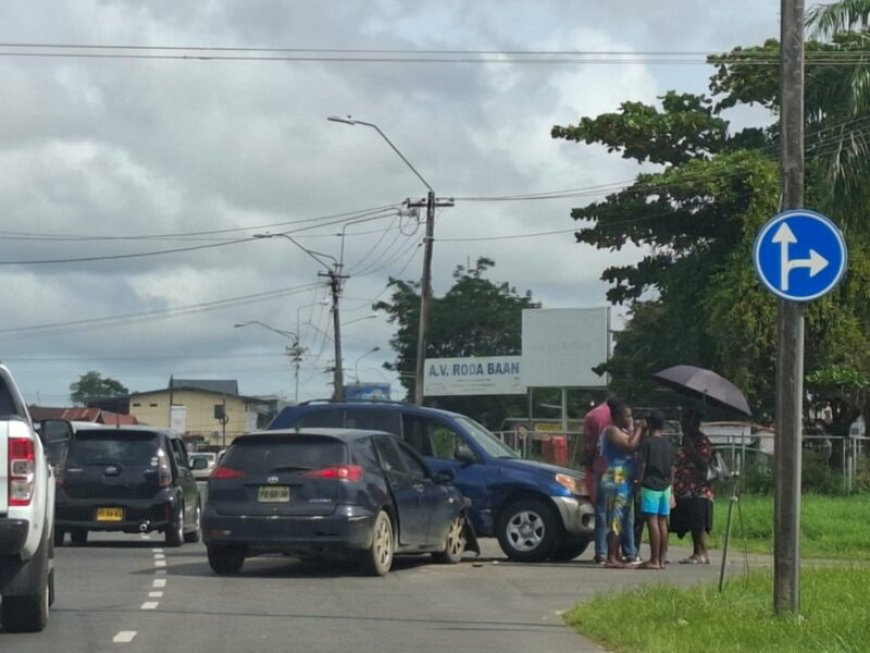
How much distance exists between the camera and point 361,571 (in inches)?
646

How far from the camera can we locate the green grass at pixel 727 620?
10.3 meters

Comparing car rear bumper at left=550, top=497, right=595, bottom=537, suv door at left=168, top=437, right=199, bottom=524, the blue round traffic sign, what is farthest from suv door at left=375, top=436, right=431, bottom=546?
the blue round traffic sign

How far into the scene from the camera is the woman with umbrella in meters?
18.0

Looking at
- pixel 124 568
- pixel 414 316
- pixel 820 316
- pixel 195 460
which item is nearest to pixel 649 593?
pixel 124 568

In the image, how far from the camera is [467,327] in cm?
9075

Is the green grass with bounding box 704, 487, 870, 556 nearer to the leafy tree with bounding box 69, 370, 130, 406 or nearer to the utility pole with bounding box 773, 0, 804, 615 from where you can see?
the utility pole with bounding box 773, 0, 804, 615

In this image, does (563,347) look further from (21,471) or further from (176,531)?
(21,471)

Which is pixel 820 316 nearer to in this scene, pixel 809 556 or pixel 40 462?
pixel 809 556

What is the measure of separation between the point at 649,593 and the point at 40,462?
5.07 meters

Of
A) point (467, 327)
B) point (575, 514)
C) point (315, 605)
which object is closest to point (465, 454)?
point (575, 514)

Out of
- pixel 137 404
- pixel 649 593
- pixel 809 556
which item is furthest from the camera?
pixel 137 404

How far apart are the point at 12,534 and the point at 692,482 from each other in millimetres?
9598

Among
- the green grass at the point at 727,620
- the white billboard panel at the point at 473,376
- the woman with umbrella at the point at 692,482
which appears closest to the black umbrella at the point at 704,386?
the woman with umbrella at the point at 692,482

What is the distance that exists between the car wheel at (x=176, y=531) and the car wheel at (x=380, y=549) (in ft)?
20.2
